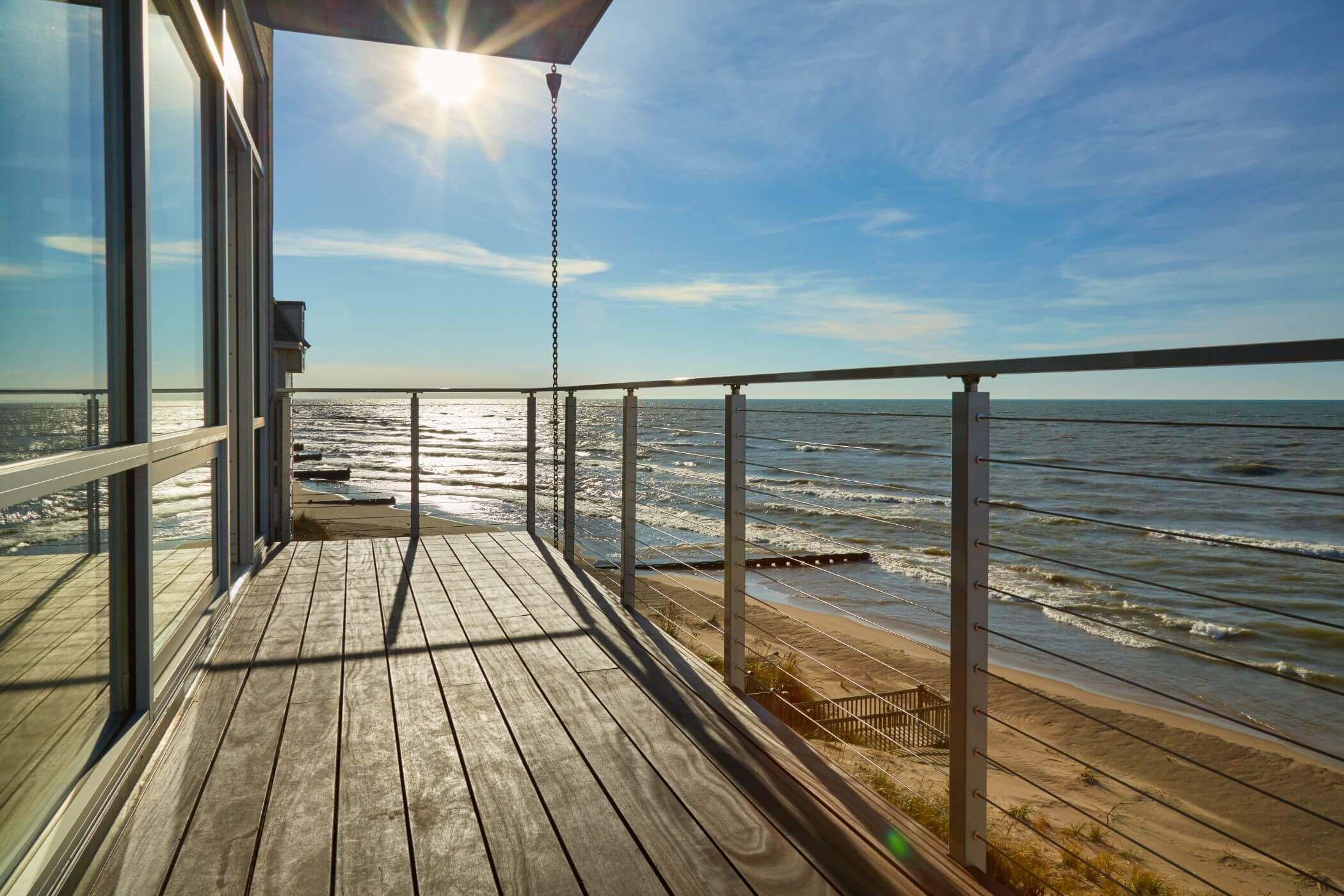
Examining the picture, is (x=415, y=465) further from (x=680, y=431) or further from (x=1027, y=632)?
(x=1027, y=632)

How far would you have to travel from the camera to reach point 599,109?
26.0 feet

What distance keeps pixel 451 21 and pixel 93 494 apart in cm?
274

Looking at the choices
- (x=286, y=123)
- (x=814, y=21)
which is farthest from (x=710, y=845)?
(x=814, y=21)

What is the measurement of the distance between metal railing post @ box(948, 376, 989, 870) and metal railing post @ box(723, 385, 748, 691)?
752 millimetres

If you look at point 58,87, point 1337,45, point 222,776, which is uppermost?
point 1337,45

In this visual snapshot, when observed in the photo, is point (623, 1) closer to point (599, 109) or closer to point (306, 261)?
point (599, 109)

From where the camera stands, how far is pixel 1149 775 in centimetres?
485

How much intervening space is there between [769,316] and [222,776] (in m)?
37.3

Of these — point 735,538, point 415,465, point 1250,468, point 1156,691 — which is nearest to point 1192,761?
point 1156,691

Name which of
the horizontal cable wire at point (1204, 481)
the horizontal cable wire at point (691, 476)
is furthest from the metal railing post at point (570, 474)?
the horizontal cable wire at point (1204, 481)

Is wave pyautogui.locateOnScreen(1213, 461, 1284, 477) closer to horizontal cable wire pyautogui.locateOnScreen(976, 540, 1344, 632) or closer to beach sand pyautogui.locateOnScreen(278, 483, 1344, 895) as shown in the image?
beach sand pyautogui.locateOnScreen(278, 483, 1344, 895)

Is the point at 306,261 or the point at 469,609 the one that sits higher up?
the point at 306,261

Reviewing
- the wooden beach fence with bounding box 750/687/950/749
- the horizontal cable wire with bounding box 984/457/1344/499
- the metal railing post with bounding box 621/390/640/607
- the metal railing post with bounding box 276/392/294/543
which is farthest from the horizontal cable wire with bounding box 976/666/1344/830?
the metal railing post with bounding box 276/392/294/543

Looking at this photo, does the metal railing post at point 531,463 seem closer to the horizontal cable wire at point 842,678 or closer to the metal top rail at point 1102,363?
the horizontal cable wire at point 842,678
